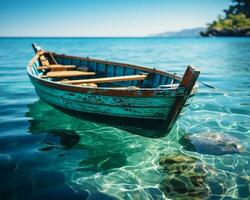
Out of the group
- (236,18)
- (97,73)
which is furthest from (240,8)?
(97,73)

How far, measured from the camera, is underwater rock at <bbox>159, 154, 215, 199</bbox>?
547cm

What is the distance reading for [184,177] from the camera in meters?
6.05

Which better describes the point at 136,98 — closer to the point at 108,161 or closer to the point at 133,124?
the point at 133,124

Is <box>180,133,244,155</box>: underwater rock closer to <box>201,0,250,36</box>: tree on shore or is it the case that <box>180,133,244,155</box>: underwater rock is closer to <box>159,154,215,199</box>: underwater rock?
<box>159,154,215,199</box>: underwater rock

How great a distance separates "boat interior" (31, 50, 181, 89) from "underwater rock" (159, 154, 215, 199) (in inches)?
92.8

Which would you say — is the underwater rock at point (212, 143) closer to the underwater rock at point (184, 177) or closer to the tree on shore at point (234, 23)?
the underwater rock at point (184, 177)

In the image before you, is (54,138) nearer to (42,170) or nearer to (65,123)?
(65,123)

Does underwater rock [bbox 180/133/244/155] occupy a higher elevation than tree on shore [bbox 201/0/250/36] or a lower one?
lower

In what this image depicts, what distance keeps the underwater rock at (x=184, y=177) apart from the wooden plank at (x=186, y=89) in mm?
1039

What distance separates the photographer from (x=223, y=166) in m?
6.59

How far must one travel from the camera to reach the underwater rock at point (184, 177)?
547 cm

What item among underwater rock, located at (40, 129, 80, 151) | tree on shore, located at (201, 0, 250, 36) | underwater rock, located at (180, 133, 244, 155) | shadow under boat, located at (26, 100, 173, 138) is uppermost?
tree on shore, located at (201, 0, 250, 36)

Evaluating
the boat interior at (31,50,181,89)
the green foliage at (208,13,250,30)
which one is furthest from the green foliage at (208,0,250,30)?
the boat interior at (31,50,181,89)

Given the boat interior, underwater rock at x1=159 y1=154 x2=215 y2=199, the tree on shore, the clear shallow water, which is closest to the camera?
underwater rock at x1=159 y1=154 x2=215 y2=199
